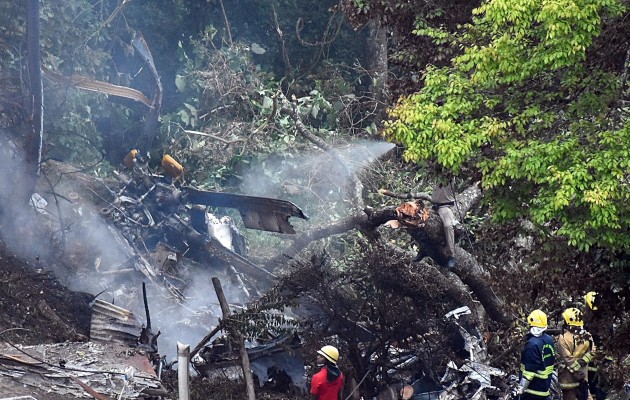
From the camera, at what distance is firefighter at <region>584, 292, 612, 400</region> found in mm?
7671

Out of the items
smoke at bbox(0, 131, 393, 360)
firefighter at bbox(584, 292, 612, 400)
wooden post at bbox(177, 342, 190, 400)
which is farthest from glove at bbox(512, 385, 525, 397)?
smoke at bbox(0, 131, 393, 360)

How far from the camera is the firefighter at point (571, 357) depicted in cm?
942

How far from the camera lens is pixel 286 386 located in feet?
31.0

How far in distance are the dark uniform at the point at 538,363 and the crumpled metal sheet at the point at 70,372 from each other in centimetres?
368

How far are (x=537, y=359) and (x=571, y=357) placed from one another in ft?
4.18

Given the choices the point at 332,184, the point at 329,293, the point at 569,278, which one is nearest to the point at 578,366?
the point at 569,278

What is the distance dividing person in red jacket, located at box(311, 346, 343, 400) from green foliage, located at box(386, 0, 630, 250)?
1921mm

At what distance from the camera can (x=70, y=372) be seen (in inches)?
285

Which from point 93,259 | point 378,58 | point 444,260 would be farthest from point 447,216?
point 378,58

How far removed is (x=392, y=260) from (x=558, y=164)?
331cm

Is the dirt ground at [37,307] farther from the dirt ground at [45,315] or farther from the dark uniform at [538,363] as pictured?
the dark uniform at [538,363]

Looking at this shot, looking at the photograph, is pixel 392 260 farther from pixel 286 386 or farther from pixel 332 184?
pixel 332 184

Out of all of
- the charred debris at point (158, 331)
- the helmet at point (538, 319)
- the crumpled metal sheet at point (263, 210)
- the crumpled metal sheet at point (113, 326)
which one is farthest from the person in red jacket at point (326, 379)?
the crumpled metal sheet at point (263, 210)

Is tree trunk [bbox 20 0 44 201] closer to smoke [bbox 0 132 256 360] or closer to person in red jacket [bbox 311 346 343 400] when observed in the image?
smoke [bbox 0 132 256 360]
